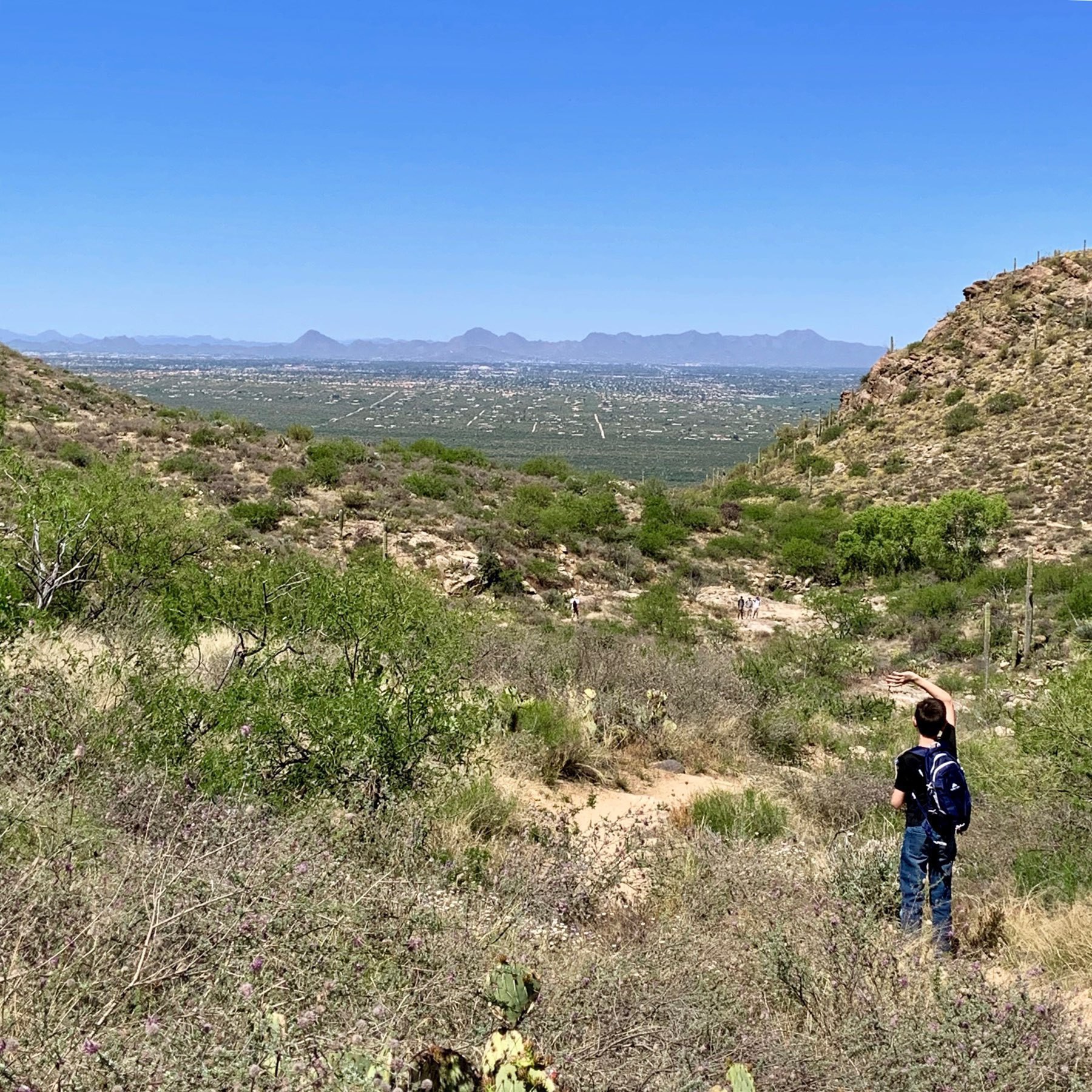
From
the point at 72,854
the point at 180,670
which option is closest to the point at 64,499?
the point at 180,670

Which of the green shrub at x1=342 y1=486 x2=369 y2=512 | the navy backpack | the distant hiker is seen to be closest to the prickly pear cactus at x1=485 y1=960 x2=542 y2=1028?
the distant hiker

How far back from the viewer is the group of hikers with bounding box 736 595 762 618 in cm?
2081

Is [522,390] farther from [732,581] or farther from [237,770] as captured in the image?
[237,770]

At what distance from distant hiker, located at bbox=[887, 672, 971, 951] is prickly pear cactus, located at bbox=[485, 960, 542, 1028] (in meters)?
2.41

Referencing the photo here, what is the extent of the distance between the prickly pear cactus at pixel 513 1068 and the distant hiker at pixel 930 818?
262 cm

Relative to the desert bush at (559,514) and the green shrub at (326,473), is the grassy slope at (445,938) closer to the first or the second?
the desert bush at (559,514)

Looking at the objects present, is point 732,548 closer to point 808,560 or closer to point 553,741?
point 808,560

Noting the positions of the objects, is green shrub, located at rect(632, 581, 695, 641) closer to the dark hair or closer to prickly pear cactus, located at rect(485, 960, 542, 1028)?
the dark hair

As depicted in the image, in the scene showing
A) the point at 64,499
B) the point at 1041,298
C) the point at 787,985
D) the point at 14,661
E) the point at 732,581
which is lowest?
the point at 732,581

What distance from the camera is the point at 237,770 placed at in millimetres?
4930

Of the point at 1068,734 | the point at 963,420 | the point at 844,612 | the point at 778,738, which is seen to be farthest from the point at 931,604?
the point at 963,420

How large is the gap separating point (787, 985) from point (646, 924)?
0.84 metres

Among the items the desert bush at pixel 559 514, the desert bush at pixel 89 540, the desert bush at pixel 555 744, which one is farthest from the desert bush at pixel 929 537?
the desert bush at pixel 89 540

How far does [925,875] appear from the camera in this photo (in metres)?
4.66
